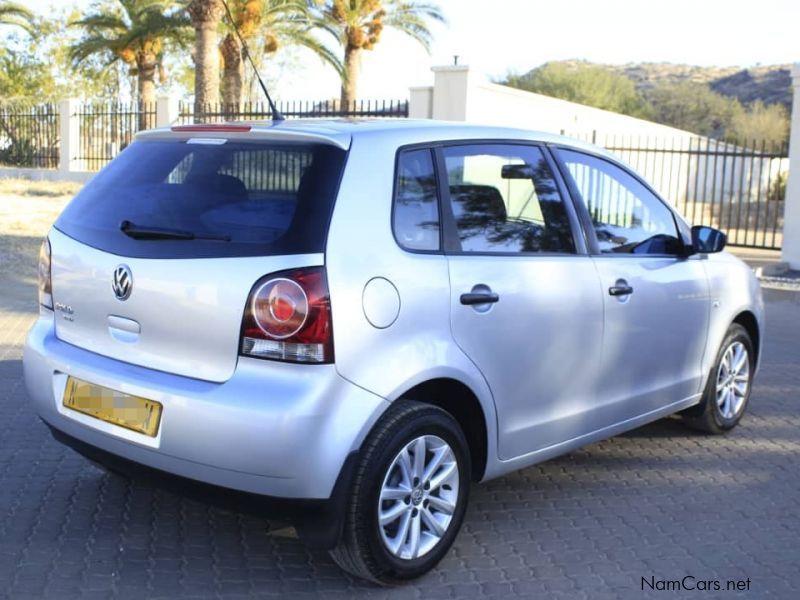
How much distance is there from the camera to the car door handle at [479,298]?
3.79 meters

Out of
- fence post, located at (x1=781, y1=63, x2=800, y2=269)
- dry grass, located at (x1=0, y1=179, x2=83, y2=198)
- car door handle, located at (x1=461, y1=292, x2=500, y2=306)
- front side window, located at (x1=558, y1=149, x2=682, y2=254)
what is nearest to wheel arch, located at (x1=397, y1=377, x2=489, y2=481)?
car door handle, located at (x1=461, y1=292, x2=500, y2=306)

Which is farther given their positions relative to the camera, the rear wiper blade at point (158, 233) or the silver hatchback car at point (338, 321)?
the rear wiper blade at point (158, 233)

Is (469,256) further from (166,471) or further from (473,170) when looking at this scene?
(166,471)

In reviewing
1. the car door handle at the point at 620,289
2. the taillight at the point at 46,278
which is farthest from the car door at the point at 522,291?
the taillight at the point at 46,278

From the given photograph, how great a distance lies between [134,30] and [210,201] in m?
26.9

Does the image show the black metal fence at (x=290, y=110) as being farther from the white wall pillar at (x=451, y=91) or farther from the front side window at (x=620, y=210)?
the front side window at (x=620, y=210)

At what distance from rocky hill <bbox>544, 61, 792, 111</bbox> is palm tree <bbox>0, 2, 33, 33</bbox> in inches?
2341

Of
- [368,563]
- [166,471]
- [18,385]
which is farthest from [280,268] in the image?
[18,385]

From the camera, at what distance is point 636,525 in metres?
4.50

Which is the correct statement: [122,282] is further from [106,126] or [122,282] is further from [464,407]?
[106,126]

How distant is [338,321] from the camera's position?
10.9 feet

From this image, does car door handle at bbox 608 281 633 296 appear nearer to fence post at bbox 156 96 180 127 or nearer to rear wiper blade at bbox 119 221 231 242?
rear wiper blade at bbox 119 221 231 242

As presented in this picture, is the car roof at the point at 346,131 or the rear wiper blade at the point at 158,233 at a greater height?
the car roof at the point at 346,131

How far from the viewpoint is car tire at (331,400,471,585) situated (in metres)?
3.45
